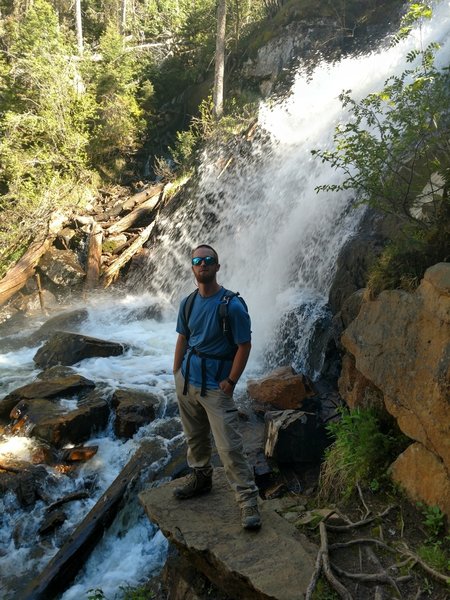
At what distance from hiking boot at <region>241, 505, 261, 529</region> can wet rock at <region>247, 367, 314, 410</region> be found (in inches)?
137

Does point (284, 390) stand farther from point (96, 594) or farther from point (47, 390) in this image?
point (47, 390)

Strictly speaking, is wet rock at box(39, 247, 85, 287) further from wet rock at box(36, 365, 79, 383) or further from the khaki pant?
the khaki pant

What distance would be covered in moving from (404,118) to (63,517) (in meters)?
6.30

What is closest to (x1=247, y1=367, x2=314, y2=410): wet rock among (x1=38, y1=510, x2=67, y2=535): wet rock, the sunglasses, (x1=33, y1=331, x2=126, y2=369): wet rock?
(x1=38, y1=510, x2=67, y2=535): wet rock

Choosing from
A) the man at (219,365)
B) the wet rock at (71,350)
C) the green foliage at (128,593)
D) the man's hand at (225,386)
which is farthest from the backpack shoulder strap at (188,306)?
the wet rock at (71,350)

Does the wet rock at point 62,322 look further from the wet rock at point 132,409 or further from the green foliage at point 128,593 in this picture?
the green foliage at point 128,593

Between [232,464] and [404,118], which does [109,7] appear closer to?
[404,118]

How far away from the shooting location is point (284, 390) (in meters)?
7.31

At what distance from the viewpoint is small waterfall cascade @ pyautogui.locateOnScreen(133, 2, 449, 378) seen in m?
9.75

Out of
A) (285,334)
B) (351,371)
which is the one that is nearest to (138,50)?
(285,334)

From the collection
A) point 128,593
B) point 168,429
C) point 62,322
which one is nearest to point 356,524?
point 128,593

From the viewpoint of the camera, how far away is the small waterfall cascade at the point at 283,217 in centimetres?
975

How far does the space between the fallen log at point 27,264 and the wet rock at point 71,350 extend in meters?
4.40

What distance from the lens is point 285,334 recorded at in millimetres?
9320
